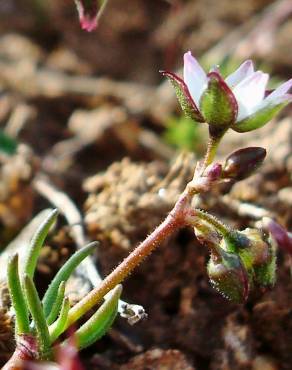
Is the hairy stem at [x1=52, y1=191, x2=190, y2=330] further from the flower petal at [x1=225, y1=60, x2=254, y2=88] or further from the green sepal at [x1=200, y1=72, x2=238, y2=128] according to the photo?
the flower petal at [x1=225, y1=60, x2=254, y2=88]

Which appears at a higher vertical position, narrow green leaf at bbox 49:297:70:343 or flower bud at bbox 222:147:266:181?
flower bud at bbox 222:147:266:181

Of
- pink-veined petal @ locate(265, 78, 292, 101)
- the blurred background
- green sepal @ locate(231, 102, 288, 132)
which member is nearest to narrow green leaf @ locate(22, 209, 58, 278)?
the blurred background

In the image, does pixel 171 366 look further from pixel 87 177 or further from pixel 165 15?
pixel 165 15

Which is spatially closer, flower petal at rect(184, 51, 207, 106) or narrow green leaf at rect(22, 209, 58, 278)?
flower petal at rect(184, 51, 207, 106)

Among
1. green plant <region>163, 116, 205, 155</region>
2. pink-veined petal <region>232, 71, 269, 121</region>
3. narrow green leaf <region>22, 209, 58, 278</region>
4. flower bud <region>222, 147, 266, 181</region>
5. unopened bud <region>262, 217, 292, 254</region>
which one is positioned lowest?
green plant <region>163, 116, 205, 155</region>

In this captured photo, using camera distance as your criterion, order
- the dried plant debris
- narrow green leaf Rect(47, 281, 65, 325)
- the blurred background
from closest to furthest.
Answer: narrow green leaf Rect(47, 281, 65, 325), the blurred background, the dried plant debris

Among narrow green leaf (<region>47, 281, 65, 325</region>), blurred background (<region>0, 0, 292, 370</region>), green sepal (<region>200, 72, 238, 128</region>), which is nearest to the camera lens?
green sepal (<region>200, 72, 238, 128</region>)
